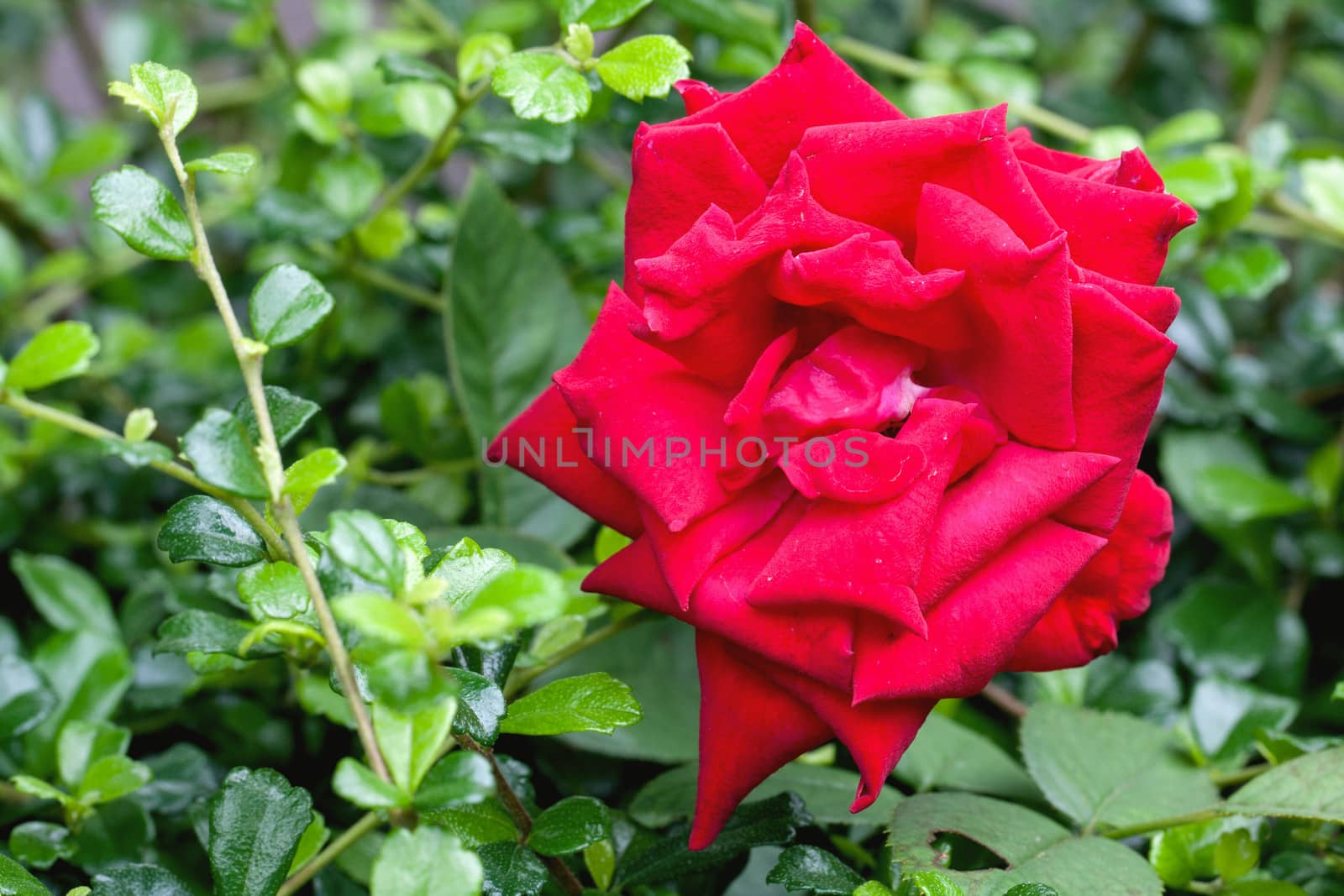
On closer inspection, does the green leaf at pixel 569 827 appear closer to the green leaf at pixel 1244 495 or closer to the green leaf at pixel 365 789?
the green leaf at pixel 365 789

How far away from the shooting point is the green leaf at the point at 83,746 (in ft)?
1.45

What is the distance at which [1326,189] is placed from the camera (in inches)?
22.7


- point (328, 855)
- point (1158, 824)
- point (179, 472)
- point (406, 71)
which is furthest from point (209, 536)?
point (1158, 824)

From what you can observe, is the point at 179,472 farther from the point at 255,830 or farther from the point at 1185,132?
the point at 1185,132

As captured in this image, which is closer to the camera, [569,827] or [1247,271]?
[569,827]

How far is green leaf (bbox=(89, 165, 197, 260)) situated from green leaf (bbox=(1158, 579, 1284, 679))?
52 cm

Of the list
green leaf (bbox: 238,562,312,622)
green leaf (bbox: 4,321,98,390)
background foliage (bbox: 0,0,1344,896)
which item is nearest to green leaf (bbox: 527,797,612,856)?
background foliage (bbox: 0,0,1344,896)

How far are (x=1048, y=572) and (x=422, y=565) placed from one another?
19 cm

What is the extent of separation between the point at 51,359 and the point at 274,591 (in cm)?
12

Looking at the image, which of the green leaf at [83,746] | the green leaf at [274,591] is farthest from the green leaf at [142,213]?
the green leaf at [83,746]

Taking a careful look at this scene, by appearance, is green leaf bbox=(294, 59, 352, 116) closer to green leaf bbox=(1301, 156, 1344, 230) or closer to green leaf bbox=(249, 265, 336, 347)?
green leaf bbox=(249, 265, 336, 347)

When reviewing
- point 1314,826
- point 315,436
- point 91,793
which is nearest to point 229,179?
point 315,436

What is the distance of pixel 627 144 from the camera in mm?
631

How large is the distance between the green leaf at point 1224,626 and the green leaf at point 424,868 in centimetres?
46
